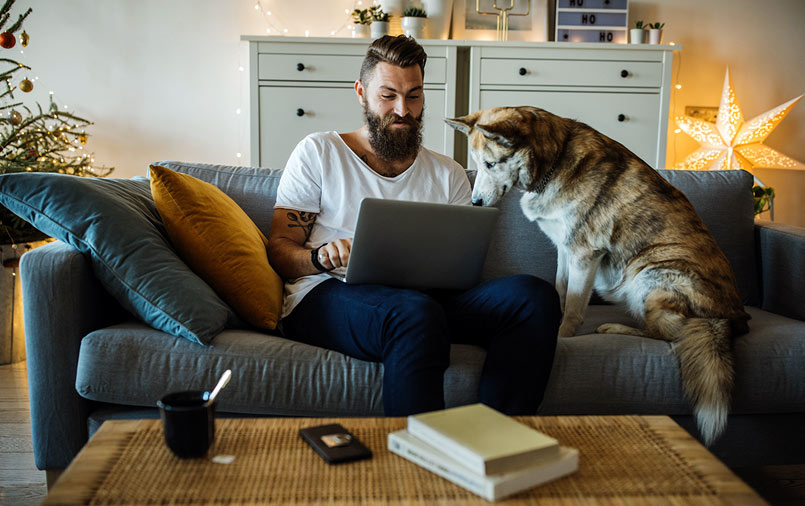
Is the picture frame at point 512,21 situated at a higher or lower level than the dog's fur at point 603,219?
higher

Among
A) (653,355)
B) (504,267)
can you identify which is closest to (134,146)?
(504,267)

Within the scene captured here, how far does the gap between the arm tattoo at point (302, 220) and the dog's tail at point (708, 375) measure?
983 millimetres

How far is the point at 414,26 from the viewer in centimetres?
356

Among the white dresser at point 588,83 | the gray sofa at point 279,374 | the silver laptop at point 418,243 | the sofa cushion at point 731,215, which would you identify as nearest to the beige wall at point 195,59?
the white dresser at point 588,83

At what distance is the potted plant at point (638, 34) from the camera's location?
12.0 feet

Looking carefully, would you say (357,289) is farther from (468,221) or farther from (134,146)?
(134,146)

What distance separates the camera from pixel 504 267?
6.99ft

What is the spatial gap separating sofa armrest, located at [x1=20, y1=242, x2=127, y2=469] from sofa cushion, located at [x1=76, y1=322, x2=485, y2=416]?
0.05m

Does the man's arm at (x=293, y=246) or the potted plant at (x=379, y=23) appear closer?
the man's arm at (x=293, y=246)

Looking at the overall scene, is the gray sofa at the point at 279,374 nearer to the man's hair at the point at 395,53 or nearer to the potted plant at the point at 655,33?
the man's hair at the point at 395,53

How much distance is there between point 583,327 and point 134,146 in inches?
118

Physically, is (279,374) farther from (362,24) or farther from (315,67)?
(362,24)

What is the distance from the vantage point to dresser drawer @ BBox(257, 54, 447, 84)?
343 cm

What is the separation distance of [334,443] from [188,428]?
0.19m
